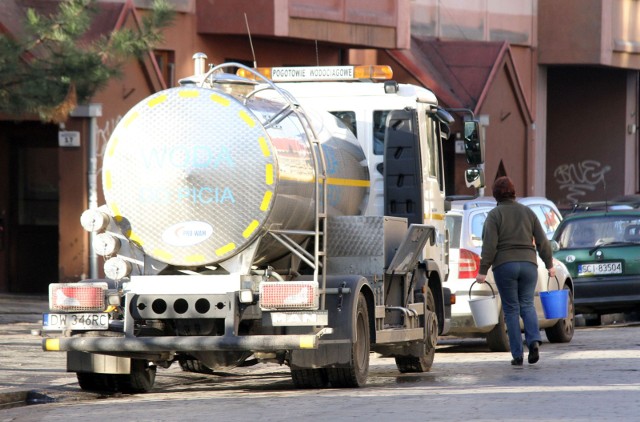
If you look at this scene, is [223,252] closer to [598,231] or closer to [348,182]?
[348,182]

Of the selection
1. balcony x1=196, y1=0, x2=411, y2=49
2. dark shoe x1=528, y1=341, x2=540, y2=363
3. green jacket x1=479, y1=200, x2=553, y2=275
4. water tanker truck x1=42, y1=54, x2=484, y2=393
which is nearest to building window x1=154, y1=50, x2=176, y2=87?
balcony x1=196, y1=0, x2=411, y2=49

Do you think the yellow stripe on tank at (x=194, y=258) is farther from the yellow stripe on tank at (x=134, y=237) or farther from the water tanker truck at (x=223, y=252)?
the yellow stripe on tank at (x=134, y=237)

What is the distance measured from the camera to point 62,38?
19.0 m

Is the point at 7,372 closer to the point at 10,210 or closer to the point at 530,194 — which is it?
the point at 10,210

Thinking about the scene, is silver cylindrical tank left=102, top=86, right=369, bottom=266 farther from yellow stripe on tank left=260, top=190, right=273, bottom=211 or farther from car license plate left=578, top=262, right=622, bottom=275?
car license plate left=578, top=262, right=622, bottom=275

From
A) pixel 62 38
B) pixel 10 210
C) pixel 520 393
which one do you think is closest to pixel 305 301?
pixel 520 393

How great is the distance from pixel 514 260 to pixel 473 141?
4.51 feet

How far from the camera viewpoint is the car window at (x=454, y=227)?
56.1 feet

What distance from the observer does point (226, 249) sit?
466 inches

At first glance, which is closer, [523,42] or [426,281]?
[426,281]

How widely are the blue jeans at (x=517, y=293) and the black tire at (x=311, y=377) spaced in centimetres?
264

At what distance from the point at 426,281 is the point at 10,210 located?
40.4 ft

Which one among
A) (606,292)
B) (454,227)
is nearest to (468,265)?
(454,227)

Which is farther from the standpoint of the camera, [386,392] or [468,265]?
[468,265]
